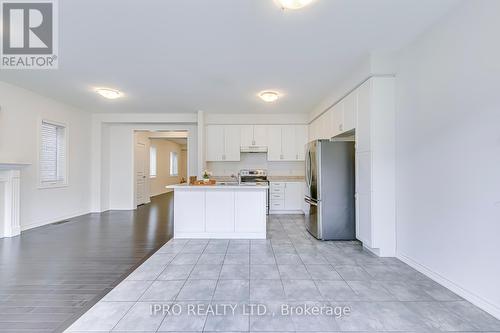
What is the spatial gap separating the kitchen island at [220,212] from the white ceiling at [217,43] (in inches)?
75.8

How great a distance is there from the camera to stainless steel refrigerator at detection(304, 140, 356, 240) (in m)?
4.05

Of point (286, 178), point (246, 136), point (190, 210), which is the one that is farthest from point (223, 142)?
point (190, 210)

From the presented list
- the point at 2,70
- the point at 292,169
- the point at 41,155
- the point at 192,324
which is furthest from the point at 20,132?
the point at 292,169

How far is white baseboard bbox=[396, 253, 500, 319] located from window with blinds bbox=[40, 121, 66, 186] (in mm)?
6707

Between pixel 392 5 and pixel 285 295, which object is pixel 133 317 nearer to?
pixel 285 295

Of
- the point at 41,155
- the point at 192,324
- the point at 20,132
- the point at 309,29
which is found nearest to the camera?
the point at 192,324

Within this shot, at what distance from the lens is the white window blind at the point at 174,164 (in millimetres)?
11820

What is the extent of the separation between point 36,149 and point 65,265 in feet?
10.4

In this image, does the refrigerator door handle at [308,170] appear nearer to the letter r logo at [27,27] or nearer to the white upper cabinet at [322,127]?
the white upper cabinet at [322,127]

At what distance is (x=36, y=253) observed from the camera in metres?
3.44

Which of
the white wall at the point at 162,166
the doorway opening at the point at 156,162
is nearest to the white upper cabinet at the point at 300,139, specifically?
the doorway opening at the point at 156,162

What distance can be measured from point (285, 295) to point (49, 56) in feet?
13.8

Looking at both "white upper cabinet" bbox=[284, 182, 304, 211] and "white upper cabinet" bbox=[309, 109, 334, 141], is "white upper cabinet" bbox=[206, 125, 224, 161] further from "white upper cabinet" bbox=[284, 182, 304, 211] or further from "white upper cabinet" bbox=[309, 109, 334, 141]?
"white upper cabinet" bbox=[309, 109, 334, 141]

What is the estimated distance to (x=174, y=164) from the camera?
12211mm
